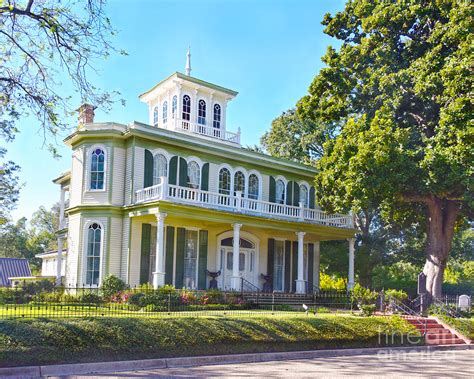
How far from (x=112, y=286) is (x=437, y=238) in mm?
14524

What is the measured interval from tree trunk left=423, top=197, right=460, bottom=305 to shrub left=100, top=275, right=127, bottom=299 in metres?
13.4

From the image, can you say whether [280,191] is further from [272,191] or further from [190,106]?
[190,106]

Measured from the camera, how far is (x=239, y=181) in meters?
29.0

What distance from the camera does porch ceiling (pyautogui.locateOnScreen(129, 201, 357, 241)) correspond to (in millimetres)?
23406

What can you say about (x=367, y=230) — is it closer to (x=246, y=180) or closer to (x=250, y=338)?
(x=246, y=180)

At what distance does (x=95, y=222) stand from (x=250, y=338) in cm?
1281

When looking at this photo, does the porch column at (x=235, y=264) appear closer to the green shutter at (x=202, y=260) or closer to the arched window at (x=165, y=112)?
the green shutter at (x=202, y=260)

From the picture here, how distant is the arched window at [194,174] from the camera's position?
26844 mm

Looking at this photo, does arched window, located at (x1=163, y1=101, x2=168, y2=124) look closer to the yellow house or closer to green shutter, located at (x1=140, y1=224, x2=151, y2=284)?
the yellow house

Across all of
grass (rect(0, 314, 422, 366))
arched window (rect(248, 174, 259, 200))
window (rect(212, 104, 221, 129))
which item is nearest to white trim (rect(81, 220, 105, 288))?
arched window (rect(248, 174, 259, 200))

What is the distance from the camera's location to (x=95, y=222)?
82.7ft

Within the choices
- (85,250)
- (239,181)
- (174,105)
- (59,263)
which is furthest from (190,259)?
(174,105)

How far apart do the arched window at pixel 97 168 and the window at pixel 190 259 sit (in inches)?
184

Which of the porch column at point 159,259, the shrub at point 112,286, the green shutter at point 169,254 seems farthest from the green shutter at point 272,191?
the shrub at point 112,286
